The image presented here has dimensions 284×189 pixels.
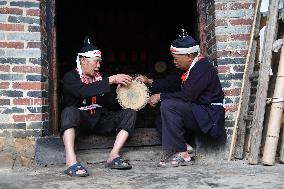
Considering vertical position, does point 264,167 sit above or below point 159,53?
below

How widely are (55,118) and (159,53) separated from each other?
4.92 metres

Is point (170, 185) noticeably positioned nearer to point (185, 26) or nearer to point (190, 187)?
point (190, 187)

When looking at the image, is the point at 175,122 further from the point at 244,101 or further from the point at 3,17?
the point at 3,17

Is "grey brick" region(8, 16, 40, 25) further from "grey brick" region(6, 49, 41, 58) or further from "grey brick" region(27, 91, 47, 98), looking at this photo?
"grey brick" region(27, 91, 47, 98)

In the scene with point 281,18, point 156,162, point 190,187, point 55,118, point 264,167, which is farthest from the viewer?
point 55,118

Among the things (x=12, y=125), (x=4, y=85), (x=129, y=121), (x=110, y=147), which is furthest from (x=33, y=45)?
(x=110, y=147)

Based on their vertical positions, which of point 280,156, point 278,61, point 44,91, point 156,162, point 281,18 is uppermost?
point 281,18

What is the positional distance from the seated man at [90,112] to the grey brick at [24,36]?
1.85 feet

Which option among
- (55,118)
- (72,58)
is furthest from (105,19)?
(55,118)

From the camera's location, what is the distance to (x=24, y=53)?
412 cm

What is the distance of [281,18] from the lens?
391 centimetres

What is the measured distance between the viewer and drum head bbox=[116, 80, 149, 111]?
4297 mm

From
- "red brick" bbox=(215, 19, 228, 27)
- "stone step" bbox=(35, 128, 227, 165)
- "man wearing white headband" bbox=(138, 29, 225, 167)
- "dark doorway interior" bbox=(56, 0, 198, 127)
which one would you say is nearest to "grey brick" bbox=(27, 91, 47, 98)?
"stone step" bbox=(35, 128, 227, 165)

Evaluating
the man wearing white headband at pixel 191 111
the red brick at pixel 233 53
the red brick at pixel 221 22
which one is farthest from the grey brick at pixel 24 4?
the red brick at pixel 233 53
